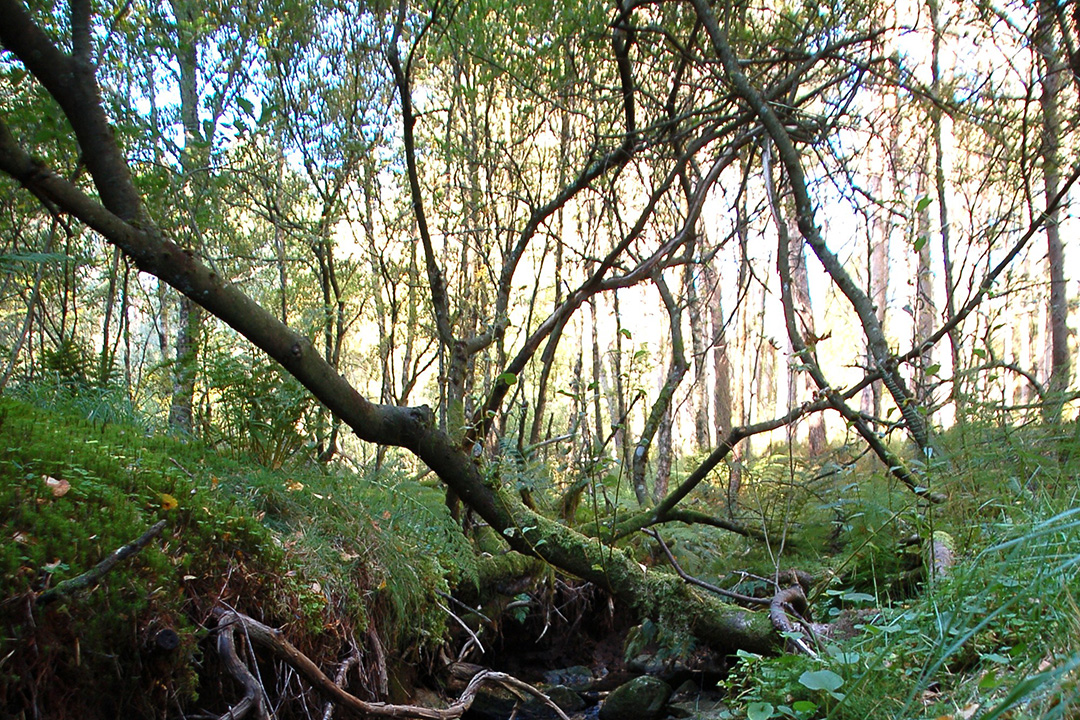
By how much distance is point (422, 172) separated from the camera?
866 centimetres

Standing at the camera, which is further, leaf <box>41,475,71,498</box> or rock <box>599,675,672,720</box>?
rock <box>599,675,672,720</box>

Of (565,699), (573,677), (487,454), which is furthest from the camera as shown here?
(573,677)

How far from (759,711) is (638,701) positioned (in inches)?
114

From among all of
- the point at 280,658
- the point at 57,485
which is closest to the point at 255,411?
the point at 57,485

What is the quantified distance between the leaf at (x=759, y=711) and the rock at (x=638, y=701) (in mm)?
2773

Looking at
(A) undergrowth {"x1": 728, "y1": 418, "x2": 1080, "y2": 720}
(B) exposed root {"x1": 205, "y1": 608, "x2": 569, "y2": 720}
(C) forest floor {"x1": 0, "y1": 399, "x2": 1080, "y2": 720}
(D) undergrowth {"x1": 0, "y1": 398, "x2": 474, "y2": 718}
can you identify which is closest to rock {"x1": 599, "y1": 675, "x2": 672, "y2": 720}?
(C) forest floor {"x1": 0, "y1": 399, "x2": 1080, "y2": 720}

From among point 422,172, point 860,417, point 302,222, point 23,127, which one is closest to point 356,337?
point 422,172

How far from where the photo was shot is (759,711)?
2.00m

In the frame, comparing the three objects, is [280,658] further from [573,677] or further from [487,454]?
[573,677]

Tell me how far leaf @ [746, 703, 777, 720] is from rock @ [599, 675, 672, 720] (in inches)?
109

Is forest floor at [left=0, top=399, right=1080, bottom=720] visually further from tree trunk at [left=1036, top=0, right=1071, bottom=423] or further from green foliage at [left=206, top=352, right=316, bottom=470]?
tree trunk at [left=1036, top=0, right=1071, bottom=423]

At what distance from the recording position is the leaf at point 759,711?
1942 millimetres

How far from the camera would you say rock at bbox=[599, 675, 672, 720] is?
4523 millimetres

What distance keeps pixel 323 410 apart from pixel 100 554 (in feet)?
7.14
